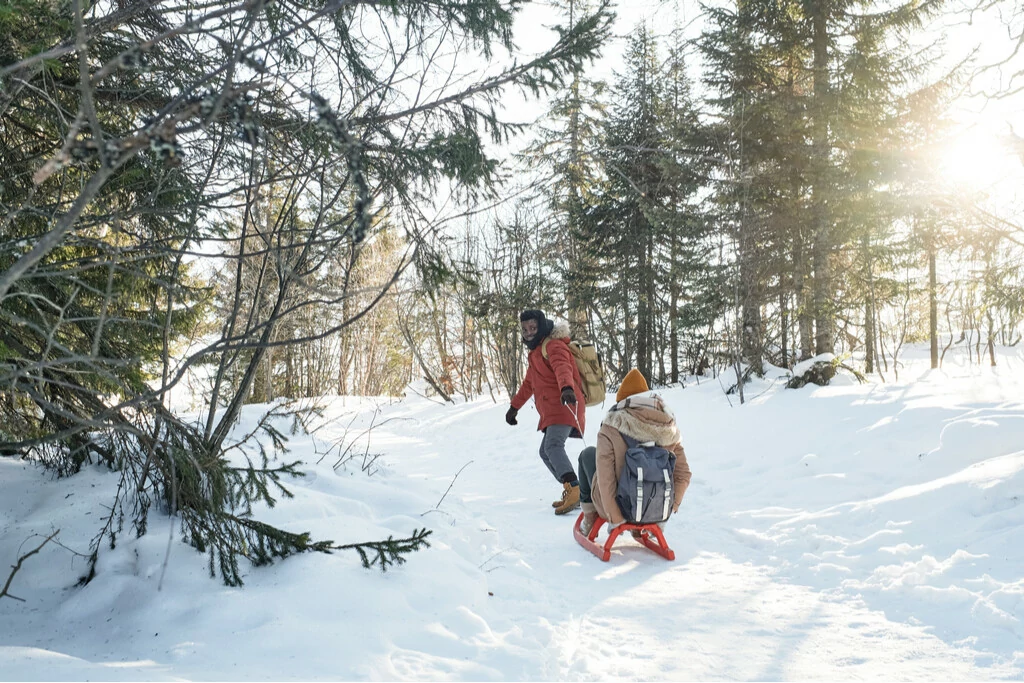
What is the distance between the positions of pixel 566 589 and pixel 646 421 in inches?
52.0

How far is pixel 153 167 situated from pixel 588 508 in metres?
3.85

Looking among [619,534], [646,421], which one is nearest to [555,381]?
[646,421]

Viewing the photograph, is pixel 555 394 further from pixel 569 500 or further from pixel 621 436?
pixel 621 436

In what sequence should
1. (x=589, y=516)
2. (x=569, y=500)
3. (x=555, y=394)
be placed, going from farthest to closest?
1. (x=555, y=394)
2. (x=569, y=500)
3. (x=589, y=516)

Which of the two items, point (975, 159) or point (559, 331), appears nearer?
point (559, 331)

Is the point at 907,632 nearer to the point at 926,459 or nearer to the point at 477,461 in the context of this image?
the point at 926,459

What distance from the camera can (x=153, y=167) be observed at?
3521 millimetres

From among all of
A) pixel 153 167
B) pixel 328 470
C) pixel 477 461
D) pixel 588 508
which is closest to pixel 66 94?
pixel 153 167

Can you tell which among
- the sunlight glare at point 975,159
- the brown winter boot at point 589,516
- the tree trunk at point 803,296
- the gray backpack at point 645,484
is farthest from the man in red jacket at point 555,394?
the tree trunk at point 803,296

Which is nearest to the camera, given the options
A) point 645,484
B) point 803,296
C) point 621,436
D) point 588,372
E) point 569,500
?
point 645,484

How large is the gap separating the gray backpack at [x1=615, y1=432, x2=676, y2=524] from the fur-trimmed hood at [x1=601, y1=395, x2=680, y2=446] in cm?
7

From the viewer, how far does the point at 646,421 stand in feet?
14.7

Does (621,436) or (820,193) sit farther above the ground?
(820,193)

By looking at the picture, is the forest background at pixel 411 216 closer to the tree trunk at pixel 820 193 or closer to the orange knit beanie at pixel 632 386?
the tree trunk at pixel 820 193
